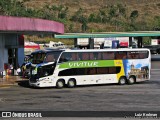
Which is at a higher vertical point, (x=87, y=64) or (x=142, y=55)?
(x=142, y=55)

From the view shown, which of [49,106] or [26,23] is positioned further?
[26,23]

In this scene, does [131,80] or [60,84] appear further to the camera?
[131,80]

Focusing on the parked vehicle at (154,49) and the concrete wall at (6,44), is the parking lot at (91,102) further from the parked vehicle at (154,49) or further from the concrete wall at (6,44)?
the parked vehicle at (154,49)

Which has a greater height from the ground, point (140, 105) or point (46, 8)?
point (46, 8)

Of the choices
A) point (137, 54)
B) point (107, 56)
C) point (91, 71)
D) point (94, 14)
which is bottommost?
point (91, 71)

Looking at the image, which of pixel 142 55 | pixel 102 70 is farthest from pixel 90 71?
pixel 142 55

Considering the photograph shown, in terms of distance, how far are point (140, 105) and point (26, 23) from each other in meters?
16.6

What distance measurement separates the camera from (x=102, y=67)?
1305 inches

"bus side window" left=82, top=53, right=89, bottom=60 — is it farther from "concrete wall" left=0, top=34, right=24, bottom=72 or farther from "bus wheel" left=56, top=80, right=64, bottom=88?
"concrete wall" left=0, top=34, right=24, bottom=72

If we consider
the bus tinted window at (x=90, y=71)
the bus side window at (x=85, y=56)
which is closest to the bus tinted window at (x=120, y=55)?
the bus tinted window at (x=90, y=71)

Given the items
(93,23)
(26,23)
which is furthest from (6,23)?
(93,23)

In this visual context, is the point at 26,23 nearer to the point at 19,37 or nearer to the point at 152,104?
the point at 19,37

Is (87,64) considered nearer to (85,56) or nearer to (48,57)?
(85,56)

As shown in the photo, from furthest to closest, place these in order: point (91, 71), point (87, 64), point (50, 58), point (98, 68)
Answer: point (98, 68) → point (91, 71) → point (87, 64) → point (50, 58)
